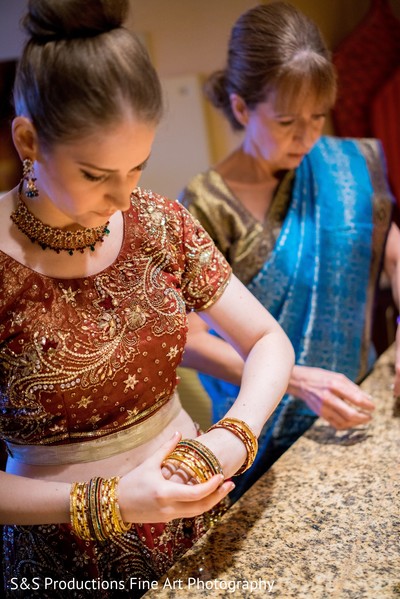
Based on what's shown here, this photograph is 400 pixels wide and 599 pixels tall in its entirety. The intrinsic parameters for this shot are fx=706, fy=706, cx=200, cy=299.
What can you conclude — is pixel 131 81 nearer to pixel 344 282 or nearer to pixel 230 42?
pixel 230 42

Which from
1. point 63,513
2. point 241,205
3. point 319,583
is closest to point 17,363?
point 63,513

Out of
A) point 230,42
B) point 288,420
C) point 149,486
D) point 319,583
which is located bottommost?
point 288,420

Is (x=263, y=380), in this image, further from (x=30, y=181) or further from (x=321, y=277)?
(x=321, y=277)

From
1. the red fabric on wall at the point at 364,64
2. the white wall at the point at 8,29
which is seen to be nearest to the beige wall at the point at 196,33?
the red fabric on wall at the point at 364,64

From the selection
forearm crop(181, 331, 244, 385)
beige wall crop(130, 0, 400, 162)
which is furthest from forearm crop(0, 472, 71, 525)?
beige wall crop(130, 0, 400, 162)

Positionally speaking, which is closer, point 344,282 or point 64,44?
point 64,44

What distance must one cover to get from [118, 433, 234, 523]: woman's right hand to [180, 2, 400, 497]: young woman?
563 millimetres

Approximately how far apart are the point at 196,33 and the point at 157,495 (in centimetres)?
184

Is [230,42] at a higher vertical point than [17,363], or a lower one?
higher

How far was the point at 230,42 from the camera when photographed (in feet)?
5.20

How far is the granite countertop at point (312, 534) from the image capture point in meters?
0.90

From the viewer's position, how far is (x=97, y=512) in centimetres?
89

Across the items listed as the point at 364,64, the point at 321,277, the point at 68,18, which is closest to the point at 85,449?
the point at 68,18

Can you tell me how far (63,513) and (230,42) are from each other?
1118mm
